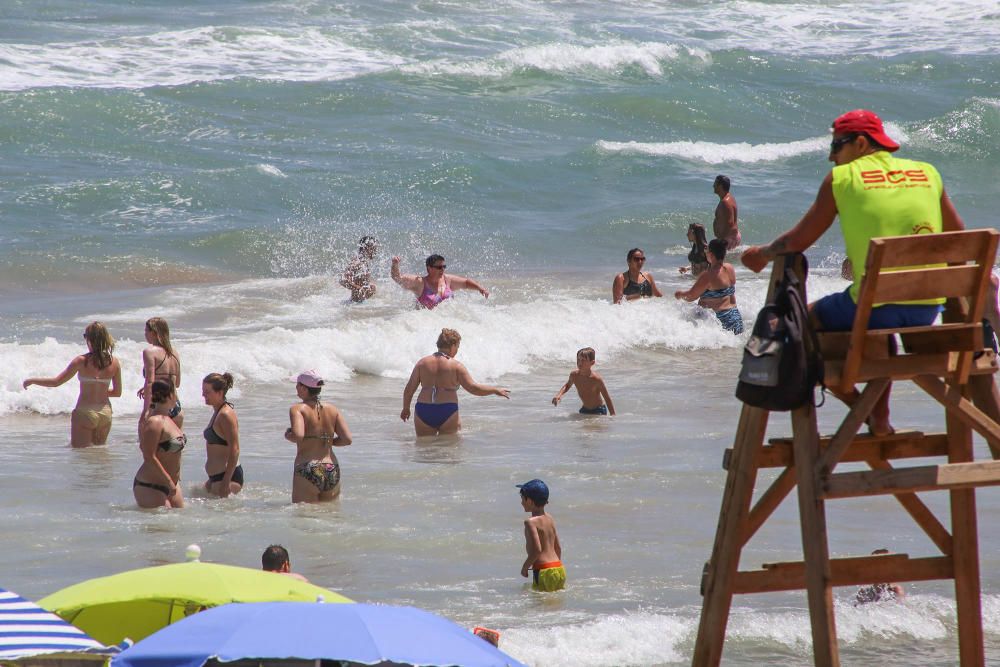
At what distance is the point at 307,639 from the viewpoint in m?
4.65

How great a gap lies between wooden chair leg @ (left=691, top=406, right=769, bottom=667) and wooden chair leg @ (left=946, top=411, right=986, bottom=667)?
69cm

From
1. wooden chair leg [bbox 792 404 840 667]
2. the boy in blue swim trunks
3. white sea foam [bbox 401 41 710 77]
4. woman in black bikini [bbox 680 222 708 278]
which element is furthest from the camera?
white sea foam [bbox 401 41 710 77]

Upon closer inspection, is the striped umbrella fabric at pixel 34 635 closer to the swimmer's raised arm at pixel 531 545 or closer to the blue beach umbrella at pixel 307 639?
the blue beach umbrella at pixel 307 639

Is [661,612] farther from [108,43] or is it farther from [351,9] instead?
[351,9]

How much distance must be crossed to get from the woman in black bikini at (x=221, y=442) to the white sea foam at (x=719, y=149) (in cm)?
2087

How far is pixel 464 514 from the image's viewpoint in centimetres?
943

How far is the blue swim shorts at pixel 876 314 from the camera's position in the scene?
14.3 feet

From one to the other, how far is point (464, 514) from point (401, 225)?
15442mm

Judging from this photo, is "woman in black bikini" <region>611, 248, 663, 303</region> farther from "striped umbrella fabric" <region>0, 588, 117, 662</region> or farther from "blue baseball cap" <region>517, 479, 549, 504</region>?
"striped umbrella fabric" <region>0, 588, 117, 662</region>

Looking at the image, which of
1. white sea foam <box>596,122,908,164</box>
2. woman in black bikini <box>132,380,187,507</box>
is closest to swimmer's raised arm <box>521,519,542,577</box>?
woman in black bikini <box>132,380,187,507</box>

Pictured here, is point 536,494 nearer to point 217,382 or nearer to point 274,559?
point 274,559

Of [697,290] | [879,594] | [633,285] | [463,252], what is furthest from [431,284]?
[879,594]

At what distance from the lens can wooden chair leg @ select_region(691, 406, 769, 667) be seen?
4578 mm

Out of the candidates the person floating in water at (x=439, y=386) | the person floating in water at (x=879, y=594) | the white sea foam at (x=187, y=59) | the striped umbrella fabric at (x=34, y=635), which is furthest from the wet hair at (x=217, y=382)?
the white sea foam at (x=187, y=59)
